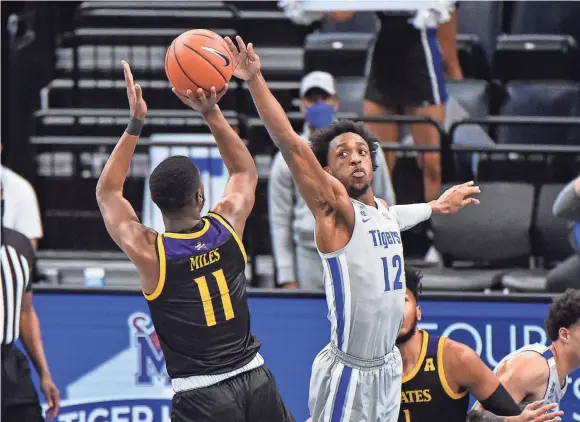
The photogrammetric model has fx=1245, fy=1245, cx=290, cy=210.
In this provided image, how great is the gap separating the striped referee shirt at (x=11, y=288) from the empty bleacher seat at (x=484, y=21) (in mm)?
5259

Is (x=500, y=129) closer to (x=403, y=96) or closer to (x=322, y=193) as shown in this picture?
(x=403, y=96)

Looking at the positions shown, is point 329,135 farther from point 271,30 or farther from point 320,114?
point 271,30

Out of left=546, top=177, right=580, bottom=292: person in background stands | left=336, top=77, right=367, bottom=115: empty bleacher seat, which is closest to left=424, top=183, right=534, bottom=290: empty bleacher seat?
left=546, top=177, right=580, bottom=292: person in background stands

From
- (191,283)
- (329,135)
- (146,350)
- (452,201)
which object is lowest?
(146,350)

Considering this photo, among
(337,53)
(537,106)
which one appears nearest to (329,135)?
(537,106)

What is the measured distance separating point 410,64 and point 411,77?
9 cm

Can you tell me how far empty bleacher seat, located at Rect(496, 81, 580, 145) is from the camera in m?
10.0

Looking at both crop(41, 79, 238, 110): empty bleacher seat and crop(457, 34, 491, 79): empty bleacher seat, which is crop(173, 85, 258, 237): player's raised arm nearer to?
crop(457, 34, 491, 79): empty bleacher seat

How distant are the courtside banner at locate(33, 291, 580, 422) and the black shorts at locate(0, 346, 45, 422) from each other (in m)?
1.20

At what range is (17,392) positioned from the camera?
6.91 m

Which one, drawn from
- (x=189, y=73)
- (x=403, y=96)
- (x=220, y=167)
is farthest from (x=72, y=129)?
(x=189, y=73)

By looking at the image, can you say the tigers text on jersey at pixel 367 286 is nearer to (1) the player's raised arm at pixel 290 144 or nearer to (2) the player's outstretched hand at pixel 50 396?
(1) the player's raised arm at pixel 290 144

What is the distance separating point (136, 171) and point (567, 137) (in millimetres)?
3454

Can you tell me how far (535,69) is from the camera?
34.8 ft
